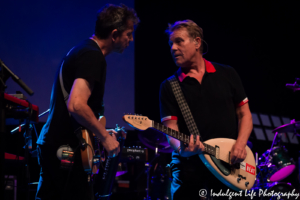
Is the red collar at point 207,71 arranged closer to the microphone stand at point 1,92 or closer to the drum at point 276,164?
the microphone stand at point 1,92

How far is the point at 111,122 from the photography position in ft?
20.7

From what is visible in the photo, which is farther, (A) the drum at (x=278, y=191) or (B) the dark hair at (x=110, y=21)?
(A) the drum at (x=278, y=191)

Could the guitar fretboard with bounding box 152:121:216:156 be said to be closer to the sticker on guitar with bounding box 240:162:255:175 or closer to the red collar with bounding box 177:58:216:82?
the sticker on guitar with bounding box 240:162:255:175

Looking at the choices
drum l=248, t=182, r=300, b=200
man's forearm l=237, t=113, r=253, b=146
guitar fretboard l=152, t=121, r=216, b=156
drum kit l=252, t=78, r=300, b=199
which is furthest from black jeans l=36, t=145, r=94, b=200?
drum kit l=252, t=78, r=300, b=199

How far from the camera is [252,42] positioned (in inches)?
299

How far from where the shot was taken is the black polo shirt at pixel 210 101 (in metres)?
2.85

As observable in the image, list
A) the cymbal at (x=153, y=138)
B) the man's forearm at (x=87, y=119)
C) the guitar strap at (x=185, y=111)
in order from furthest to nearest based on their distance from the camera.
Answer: the cymbal at (x=153, y=138)
the guitar strap at (x=185, y=111)
the man's forearm at (x=87, y=119)

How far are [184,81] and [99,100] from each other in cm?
110

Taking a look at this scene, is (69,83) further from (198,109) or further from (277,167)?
(277,167)

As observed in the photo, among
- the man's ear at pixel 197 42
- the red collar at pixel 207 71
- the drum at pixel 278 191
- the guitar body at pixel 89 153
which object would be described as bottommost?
the drum at pixel 278 191

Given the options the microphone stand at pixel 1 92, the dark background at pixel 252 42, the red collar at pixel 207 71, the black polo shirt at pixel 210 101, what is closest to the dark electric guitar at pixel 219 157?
the black polo shirt at pixel 210 101

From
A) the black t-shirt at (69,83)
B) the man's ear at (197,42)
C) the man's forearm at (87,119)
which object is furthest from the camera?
the man's ear at (197,42)

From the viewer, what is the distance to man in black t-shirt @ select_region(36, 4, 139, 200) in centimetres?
200

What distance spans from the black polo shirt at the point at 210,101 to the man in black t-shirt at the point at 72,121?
98cm
